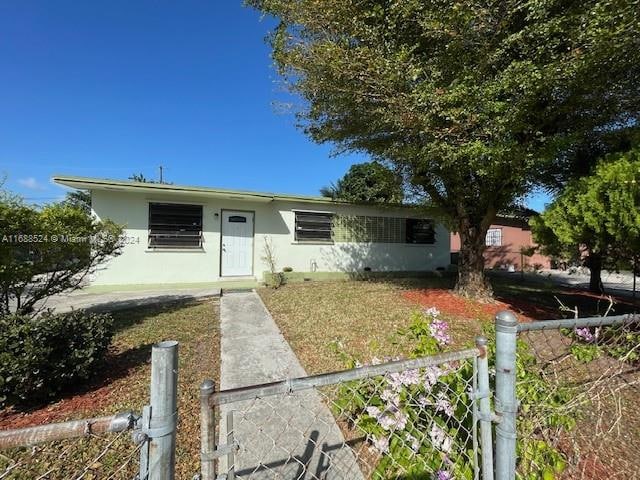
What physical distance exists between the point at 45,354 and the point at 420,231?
1328 centimetres

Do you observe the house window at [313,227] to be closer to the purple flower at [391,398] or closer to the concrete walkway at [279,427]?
the concrete walkway at [279,427]

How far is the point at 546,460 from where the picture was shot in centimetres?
200

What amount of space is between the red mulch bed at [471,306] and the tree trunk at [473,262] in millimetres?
264

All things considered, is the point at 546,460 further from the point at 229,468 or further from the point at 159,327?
the point at 159,327

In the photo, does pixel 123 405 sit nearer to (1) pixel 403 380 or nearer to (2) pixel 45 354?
(2) pixel 45 354

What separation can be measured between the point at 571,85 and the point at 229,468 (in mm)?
6565

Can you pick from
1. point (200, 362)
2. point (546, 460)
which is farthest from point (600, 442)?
Answer: point (200, 362)

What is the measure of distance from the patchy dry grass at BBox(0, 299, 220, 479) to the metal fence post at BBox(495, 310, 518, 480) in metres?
1.47

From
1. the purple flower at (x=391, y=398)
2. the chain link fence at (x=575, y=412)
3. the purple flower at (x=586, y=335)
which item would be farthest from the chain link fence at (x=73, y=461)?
the purple flower at (x=586, y=335)

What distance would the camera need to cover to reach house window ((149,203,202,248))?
10.1 meters

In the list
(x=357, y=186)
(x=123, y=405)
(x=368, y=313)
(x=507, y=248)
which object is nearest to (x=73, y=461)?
(x=123, y=405)

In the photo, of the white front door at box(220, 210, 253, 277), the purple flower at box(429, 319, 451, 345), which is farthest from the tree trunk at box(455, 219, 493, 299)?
the white front door at box(220, 210, 253, 277)

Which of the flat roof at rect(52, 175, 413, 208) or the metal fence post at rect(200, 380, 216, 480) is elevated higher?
the flat roof at rect(52, 175, 413, 208)

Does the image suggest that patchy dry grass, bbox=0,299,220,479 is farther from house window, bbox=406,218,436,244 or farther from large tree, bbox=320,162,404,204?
house window, bbox=406,218,436,244
